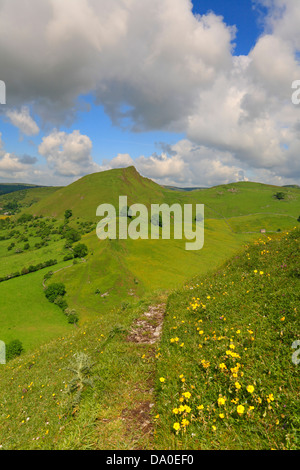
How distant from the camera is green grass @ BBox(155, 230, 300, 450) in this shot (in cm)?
433

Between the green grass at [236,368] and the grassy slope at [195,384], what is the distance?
0.03 metres

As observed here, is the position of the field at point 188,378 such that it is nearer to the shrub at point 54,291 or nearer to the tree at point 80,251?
the shrub at point 54,291

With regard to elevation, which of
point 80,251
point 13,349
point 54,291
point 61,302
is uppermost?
point 80,251

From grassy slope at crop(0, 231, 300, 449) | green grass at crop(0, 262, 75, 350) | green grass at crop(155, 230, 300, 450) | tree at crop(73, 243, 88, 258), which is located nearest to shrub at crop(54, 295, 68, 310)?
green grass at crop(0, 262, 75, 350)

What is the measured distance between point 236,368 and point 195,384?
1.25 metres

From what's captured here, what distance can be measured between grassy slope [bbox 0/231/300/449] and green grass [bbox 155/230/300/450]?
0.03 metres

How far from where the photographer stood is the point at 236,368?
5.18 meters

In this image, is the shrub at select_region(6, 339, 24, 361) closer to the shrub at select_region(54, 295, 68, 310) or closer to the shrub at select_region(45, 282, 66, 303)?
the shrub at select_region(54, 295, 68, 310)

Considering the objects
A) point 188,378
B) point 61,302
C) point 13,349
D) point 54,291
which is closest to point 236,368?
point 188,378

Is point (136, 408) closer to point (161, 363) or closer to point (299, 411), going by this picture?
point (161, 363)

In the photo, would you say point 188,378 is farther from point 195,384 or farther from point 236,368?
point 236,368

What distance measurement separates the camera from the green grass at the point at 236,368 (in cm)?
433
